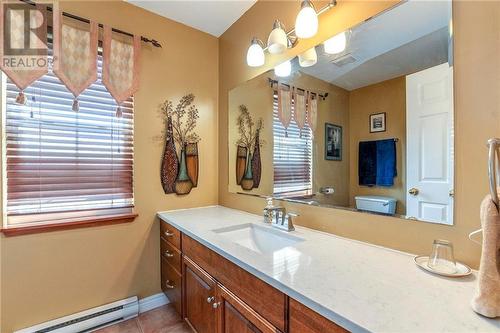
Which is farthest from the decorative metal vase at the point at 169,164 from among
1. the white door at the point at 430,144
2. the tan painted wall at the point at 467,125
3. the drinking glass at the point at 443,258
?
the drinking glass at the point at 443,258

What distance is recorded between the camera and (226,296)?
3.64 feet

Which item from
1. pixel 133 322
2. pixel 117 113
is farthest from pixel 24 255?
pixel 117 113

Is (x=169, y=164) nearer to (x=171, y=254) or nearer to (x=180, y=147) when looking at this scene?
(x=180, y=147)

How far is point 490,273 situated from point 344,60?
1.10 m

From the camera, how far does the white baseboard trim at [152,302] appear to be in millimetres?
1875

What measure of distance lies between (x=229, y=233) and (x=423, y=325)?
3.65 ft

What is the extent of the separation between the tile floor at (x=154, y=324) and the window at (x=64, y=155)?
81 centimetres

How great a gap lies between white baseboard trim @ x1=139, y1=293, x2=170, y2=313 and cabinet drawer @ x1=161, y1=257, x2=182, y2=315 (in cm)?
8

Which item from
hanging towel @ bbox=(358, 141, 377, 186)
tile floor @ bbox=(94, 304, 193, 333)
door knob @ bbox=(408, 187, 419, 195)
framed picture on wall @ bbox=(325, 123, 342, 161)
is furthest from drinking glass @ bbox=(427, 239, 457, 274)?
tile floor @ bbox=(94, 304, 193, 333)

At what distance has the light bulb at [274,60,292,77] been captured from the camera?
158 cm

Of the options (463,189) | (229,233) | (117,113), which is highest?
(117,113)

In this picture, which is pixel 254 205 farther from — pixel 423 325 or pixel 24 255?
pixel 24 255

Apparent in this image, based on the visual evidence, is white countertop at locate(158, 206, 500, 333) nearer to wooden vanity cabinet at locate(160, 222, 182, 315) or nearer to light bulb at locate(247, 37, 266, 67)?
wooden vanity cabinet at locate(160, 222, 182, 315)

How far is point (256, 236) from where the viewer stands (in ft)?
5.16
